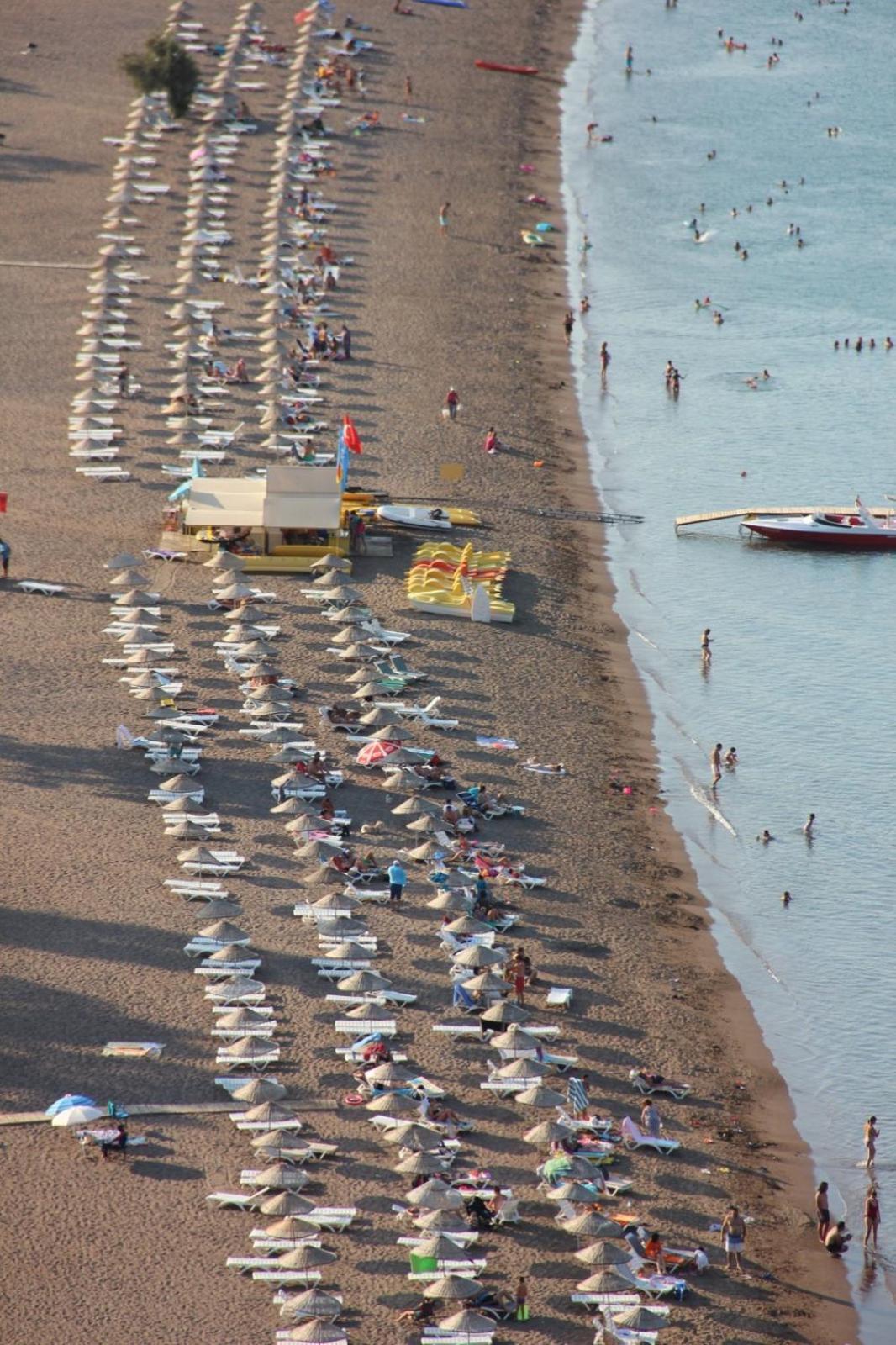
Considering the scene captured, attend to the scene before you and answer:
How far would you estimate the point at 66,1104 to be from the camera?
34.8 metres

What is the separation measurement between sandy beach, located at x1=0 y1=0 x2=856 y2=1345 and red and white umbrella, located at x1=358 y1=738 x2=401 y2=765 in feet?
1.10

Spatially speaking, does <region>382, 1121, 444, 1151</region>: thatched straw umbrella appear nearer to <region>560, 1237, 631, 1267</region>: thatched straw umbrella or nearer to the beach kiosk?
<region>560, 1237, 631, 1267</region>: thatched straw umbrella

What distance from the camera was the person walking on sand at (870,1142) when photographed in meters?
37.8

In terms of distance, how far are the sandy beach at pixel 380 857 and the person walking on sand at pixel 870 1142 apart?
3.74 feet

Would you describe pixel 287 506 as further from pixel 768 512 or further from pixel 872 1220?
pixel 872 1220

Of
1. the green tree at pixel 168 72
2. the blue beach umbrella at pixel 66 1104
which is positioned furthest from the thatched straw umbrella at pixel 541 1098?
the green tree at pixel 168 72

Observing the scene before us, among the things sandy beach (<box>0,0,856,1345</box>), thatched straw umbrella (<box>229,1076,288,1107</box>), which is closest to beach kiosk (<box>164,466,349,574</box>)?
sandy beach (<box>0,0,856,1345</box>)

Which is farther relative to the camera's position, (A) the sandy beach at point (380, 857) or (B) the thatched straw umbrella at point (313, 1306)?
(A) the sandy beach at point (380, 857)

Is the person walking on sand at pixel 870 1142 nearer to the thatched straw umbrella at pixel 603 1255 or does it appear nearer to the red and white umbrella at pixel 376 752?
the thatched straw umbrella at pixel 603 1255

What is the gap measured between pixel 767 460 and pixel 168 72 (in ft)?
136

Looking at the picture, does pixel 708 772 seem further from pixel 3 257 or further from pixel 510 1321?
pixel 3 257

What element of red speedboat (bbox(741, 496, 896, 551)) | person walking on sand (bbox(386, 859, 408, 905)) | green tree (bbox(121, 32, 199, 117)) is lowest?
person walking on sand (bbox(386, 859, 408, 905))

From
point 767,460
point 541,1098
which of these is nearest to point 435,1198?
point 541,1098

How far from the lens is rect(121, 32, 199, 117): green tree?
336 feet
